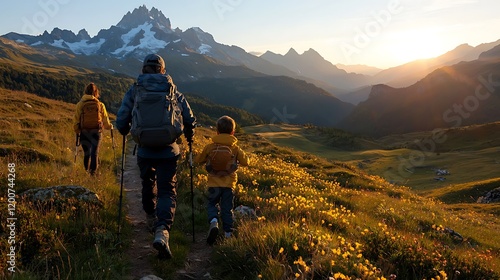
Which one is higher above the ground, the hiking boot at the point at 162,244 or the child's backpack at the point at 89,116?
the child's backpack at the point at 89,116

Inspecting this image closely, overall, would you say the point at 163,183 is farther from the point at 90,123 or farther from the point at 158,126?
the point at 90,123

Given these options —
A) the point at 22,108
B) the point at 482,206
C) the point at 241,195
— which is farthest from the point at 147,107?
the point at 22,108

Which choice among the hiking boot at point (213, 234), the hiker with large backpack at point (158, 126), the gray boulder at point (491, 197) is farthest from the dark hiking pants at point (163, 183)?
the gray boulder at point (491, 197)

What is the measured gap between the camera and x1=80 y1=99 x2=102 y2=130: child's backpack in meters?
11.7

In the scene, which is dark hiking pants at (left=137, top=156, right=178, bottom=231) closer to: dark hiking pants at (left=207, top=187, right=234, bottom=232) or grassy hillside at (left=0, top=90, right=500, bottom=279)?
grassy hillside at (left=0, top=90, right=500, bottom=279)

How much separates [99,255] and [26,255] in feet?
3.84

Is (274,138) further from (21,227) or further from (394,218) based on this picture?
(21,227)

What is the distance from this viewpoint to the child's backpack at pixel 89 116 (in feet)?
38.4

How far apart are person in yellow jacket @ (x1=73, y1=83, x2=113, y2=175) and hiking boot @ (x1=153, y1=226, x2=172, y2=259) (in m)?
6.55

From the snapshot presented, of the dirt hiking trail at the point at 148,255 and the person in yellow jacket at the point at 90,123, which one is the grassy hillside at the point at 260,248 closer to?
the dirt hiking trail at the point at 148,255

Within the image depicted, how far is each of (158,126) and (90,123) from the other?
6318 millimetres


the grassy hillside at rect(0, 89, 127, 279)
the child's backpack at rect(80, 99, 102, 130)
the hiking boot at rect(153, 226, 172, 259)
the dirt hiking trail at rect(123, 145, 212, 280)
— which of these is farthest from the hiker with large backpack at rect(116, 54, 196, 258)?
the child's backpack at rect(80, 99, 102, 130)

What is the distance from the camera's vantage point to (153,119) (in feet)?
21.5

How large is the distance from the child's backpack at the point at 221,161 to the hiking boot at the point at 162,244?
1.97 metres
